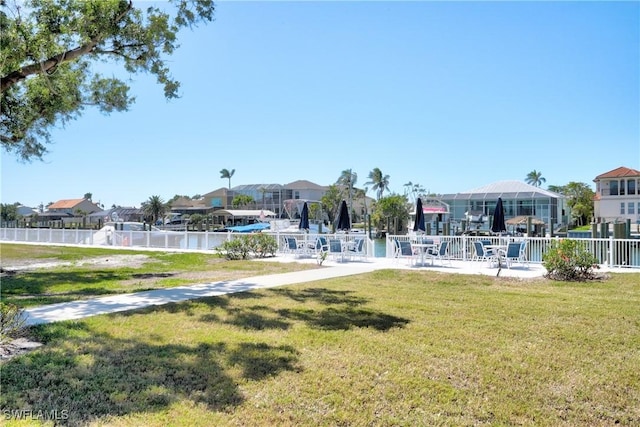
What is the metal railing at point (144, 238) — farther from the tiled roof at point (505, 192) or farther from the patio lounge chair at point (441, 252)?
the tiled roof at point (505, 192)

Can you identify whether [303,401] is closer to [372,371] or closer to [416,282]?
[372,371]

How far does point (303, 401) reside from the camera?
410 cm

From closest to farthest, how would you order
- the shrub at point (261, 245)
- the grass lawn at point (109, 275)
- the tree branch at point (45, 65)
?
the tree branch at point (45, 65) → the grass lawn at point (109, 275) → the shrub at point (261, 245)

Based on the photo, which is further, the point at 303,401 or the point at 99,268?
the point at 99,268

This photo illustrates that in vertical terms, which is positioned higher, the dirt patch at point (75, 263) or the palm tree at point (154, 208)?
the palm tree at point (154, 208)

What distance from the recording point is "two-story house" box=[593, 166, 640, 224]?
5553cm

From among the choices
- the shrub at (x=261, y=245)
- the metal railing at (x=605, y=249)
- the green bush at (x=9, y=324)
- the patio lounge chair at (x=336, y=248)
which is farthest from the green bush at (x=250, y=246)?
the green bush at (x=9, y=324)

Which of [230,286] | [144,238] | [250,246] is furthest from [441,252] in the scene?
[144,238]

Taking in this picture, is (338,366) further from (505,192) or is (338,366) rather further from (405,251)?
(505,192)

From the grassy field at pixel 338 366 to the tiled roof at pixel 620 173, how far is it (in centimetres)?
5740

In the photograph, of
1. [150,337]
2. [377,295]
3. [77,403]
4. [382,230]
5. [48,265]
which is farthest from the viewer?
[382,230]

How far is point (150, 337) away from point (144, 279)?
7.10 meters

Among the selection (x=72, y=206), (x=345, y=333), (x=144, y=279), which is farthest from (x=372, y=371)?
(x=72, y=206)

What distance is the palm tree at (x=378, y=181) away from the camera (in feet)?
358
